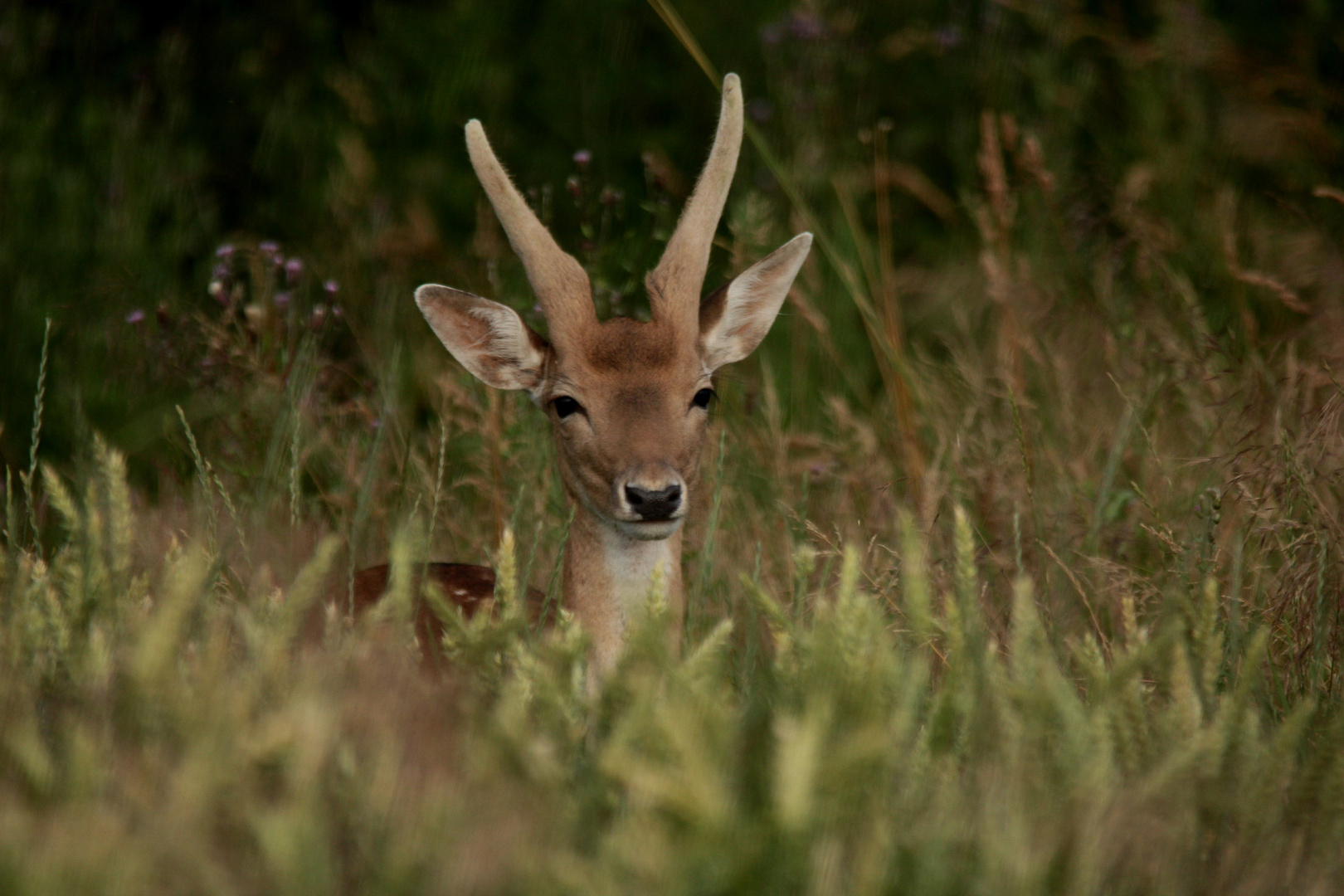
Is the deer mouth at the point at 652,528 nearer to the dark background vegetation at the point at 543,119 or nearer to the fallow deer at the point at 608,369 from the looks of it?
the fallow deer at the point at 608,369

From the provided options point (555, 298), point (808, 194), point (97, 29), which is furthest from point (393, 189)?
point (555, 298)

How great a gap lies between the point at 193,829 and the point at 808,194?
17.6 ft

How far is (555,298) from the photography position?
4.04 meters

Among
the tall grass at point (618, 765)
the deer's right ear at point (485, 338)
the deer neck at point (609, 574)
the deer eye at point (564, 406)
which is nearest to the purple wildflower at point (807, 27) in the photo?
the deer's right ear at point (485, 338)

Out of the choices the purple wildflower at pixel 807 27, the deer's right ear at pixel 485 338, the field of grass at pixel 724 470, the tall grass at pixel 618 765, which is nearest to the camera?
the tall grass at pixel 618 765

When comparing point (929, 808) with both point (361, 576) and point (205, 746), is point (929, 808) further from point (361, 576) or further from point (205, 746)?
point (361, 576)

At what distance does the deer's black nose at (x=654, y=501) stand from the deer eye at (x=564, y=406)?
0.39 metres

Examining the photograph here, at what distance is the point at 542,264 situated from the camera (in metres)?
4.05

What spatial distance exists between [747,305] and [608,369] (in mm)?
551

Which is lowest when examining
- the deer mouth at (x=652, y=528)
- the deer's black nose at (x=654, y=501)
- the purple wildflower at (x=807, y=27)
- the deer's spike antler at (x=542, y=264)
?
the deer mouth at (x=652, y=528)

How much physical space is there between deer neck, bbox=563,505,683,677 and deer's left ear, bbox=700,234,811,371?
62 cm

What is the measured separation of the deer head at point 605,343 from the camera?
390 centimetres

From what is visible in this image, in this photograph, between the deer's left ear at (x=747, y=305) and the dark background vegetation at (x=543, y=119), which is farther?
the dark background vegetation at (x=543, y=119)

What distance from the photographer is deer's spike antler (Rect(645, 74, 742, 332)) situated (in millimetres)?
4098
